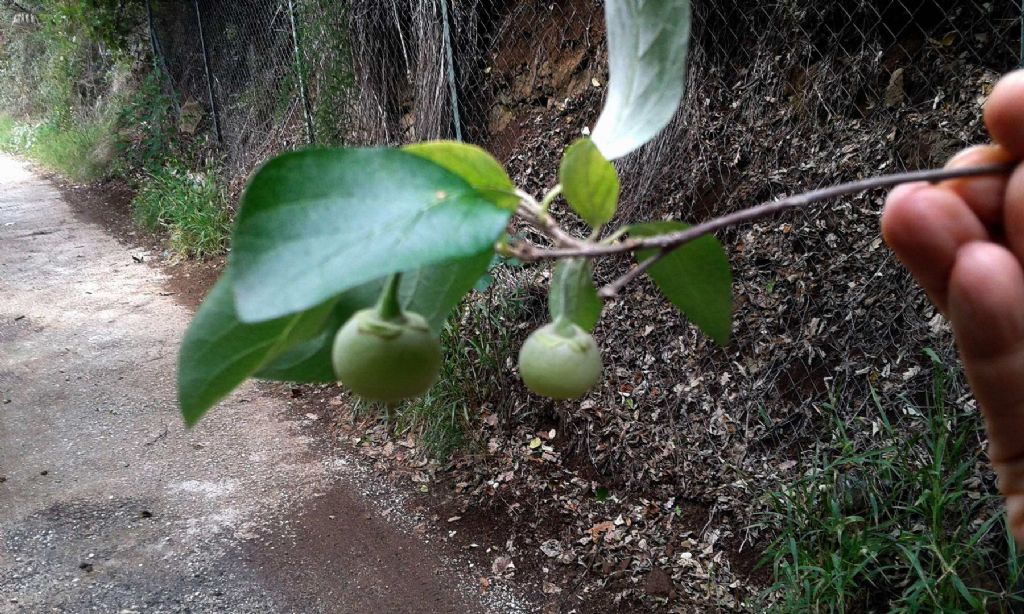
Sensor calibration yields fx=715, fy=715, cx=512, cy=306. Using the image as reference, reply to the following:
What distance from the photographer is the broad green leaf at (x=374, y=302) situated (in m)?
0.62

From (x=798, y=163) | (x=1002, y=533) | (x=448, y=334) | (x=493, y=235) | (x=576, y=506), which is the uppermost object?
(x=493, y=235)

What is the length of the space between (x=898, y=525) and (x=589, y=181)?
218 cm

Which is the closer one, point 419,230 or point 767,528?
point 419,230

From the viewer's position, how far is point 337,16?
16.7 feet

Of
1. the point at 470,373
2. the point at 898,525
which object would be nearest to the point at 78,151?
the point at 470,373

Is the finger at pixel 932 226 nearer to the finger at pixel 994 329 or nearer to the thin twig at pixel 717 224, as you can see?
the finger at pixel 994 329

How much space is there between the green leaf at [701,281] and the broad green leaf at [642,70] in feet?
0.38

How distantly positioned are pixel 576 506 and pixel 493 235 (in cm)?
278

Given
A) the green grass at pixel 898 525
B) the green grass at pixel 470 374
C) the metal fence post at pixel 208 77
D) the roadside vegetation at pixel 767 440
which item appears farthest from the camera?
the metal fence post at pixel 208 77

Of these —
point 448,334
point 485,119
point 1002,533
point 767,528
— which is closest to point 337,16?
point 485,119

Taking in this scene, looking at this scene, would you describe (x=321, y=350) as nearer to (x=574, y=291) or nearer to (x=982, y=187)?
(x=574, y=291)

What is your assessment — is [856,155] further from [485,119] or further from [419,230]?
[419,230]

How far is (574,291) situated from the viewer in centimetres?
66

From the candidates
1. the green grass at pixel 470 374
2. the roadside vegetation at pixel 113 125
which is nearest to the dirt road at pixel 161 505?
the green grass at pixel 470 374
